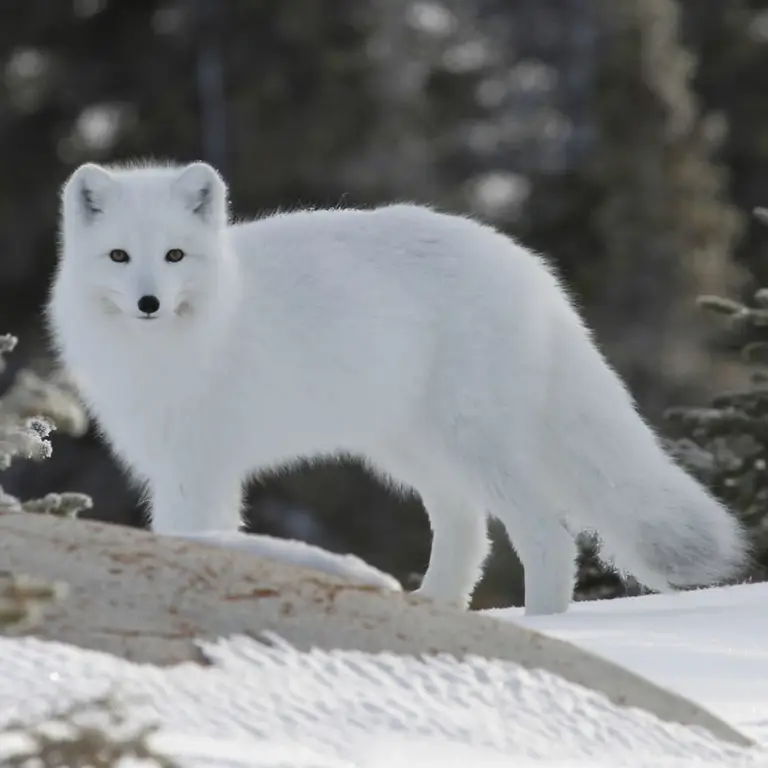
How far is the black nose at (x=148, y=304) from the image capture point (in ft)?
14.8

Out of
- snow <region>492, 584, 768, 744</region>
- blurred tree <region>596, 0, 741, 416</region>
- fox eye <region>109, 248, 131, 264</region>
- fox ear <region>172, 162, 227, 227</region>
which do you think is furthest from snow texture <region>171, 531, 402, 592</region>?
blurred tree <region>596, 0, 741, 416</region>

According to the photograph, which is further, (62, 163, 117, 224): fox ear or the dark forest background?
the dark forest background

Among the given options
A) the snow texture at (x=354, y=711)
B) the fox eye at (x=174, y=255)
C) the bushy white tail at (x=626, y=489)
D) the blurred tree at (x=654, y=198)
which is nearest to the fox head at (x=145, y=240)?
the fox eye at (x=174, y=255)

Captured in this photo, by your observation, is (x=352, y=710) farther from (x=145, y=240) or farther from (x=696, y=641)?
(x=145, y=240)

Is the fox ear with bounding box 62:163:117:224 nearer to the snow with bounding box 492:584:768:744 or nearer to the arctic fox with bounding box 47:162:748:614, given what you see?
the arctic fox with bounding box 47:162:748:614

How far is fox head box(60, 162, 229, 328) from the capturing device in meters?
4.59

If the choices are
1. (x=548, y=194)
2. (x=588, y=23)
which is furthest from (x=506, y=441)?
(x=588, y=23)

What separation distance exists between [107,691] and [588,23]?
17.2m

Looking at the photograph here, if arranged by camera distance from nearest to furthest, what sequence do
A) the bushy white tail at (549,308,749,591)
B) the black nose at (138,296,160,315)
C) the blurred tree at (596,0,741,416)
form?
the black nose at (138,296,160,315) → the bushy white tail at (549,308,749,591) → the blurred tree at (596,0,741,416)

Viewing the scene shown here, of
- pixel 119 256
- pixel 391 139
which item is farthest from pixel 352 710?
pixel 391 139

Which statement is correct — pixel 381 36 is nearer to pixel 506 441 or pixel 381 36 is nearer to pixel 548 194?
pixel 548 194

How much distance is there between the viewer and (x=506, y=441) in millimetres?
4984

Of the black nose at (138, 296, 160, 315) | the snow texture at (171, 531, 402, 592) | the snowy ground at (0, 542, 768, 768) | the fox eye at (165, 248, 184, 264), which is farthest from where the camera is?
the fox eye at (165, 248, 184, 264)

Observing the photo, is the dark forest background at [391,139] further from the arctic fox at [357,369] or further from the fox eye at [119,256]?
the fox eye at [119,256]
